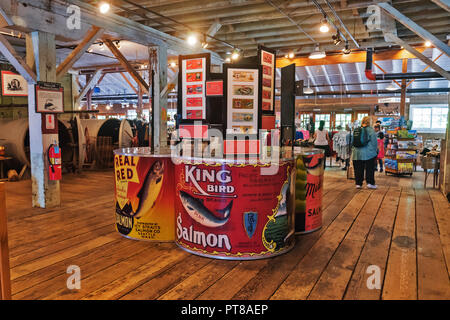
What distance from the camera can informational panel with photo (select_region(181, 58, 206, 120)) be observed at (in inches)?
256

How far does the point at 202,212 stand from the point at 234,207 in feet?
1.06

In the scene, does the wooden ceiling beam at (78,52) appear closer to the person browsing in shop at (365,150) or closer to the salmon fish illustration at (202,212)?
the salmon fish illustration at (202,212)

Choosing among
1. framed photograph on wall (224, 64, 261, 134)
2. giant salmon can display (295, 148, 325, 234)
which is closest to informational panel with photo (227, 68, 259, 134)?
framed photograph on wall (224, 64, 261, 134)

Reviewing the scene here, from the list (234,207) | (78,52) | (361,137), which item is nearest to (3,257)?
(234,207)

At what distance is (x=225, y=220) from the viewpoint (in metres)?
3.29

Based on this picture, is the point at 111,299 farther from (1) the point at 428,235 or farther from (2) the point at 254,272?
(1) the point at 428,235

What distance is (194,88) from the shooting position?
657 centimetres

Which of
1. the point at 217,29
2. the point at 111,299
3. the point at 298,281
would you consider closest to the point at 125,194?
the point at 111,299

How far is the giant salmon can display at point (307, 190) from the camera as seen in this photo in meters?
4.09

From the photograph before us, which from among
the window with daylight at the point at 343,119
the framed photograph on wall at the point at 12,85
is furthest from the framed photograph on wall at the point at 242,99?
the window with daylight at the point at 343,119

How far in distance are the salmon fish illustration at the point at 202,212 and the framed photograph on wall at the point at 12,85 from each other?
10144 mm

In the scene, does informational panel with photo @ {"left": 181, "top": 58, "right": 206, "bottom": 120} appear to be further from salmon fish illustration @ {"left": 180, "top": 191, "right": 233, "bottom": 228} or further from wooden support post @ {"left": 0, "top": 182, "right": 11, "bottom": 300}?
wooden support post @ {"left": 0, "top": 182, "right": 11, "bottom": 300}

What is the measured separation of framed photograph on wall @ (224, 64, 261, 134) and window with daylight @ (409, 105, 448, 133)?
61.1ft
